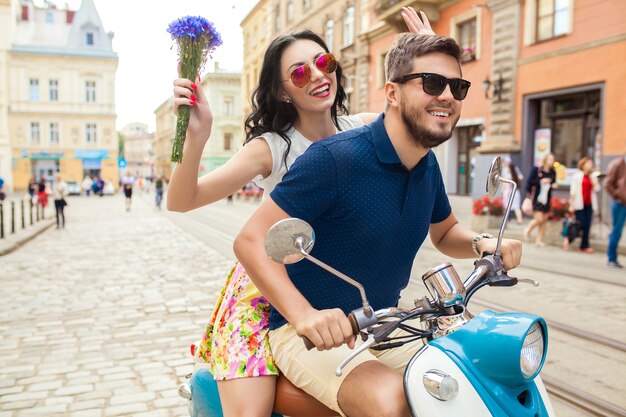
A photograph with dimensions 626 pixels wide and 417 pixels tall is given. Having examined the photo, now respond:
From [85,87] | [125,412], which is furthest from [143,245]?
[85,87]

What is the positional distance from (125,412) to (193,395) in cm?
170

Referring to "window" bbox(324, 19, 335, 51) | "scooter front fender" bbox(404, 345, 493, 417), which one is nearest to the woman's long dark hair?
"scooter front fender" bbox(404, 345, 493, 417)

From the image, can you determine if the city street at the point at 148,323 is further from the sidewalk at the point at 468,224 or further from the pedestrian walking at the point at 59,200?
the pedestrian walking at the point at 59,200

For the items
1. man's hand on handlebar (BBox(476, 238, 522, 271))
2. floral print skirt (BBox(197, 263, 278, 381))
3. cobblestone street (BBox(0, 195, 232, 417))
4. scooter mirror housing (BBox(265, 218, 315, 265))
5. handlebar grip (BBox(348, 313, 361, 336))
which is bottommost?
cobblestone street (BBox(0, 195, 232, 417))

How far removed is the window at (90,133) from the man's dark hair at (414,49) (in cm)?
5563

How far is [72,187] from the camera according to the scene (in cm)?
4644

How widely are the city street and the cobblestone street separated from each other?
0.04 feet

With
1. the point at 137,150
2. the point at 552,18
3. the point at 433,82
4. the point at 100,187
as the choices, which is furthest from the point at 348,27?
the point at 137,150

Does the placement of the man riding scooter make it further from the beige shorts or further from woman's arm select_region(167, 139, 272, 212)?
woman's arm select_region(167, 139, 272, 212)

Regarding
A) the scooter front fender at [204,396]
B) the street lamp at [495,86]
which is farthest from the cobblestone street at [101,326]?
the street lamp at [495,86]

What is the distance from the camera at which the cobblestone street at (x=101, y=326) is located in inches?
161

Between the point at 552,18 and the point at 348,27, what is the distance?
46.7 ft

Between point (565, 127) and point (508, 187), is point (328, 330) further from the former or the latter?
point (565, 127)

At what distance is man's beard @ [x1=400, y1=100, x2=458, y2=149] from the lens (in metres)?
1.85
